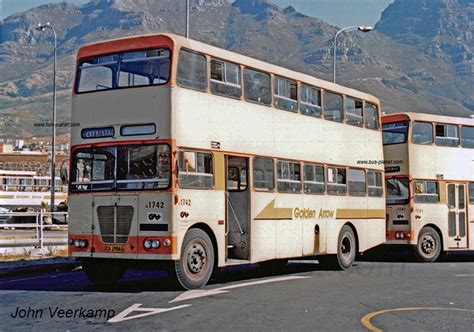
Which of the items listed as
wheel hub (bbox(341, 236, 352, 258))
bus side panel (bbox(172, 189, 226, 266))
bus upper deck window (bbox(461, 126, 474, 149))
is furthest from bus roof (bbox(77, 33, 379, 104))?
bus upper deck window (bbox(461, 126, 474, 149))

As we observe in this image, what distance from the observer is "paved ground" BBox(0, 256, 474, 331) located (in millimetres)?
10562

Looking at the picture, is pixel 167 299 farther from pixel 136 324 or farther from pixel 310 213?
pixel 310 213

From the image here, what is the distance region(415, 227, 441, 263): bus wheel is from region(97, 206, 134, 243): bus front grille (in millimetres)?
11440

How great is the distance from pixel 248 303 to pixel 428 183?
40.8 feet

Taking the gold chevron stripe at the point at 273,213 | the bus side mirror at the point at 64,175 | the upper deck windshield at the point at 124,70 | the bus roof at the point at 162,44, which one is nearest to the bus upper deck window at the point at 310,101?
the bus roof at the point at 162,44

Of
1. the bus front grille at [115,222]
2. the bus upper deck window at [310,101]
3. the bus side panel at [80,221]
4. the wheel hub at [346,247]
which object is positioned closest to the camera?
the bus front grille at [115,222]

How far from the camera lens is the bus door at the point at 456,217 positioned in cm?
2356

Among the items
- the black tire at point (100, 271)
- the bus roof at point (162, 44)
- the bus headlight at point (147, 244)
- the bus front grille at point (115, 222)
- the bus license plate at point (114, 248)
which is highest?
the bus roof at point (162, 44)

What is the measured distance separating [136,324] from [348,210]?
35.6 feet

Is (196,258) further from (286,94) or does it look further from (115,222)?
(286,94)

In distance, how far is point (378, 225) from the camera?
71.1 feet

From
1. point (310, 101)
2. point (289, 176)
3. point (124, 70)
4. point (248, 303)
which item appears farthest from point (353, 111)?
point (248, 303)

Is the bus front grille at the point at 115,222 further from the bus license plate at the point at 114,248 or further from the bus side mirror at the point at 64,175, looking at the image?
the bus side mirror at the point at 64,175

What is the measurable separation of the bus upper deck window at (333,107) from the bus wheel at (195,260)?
6365mm
